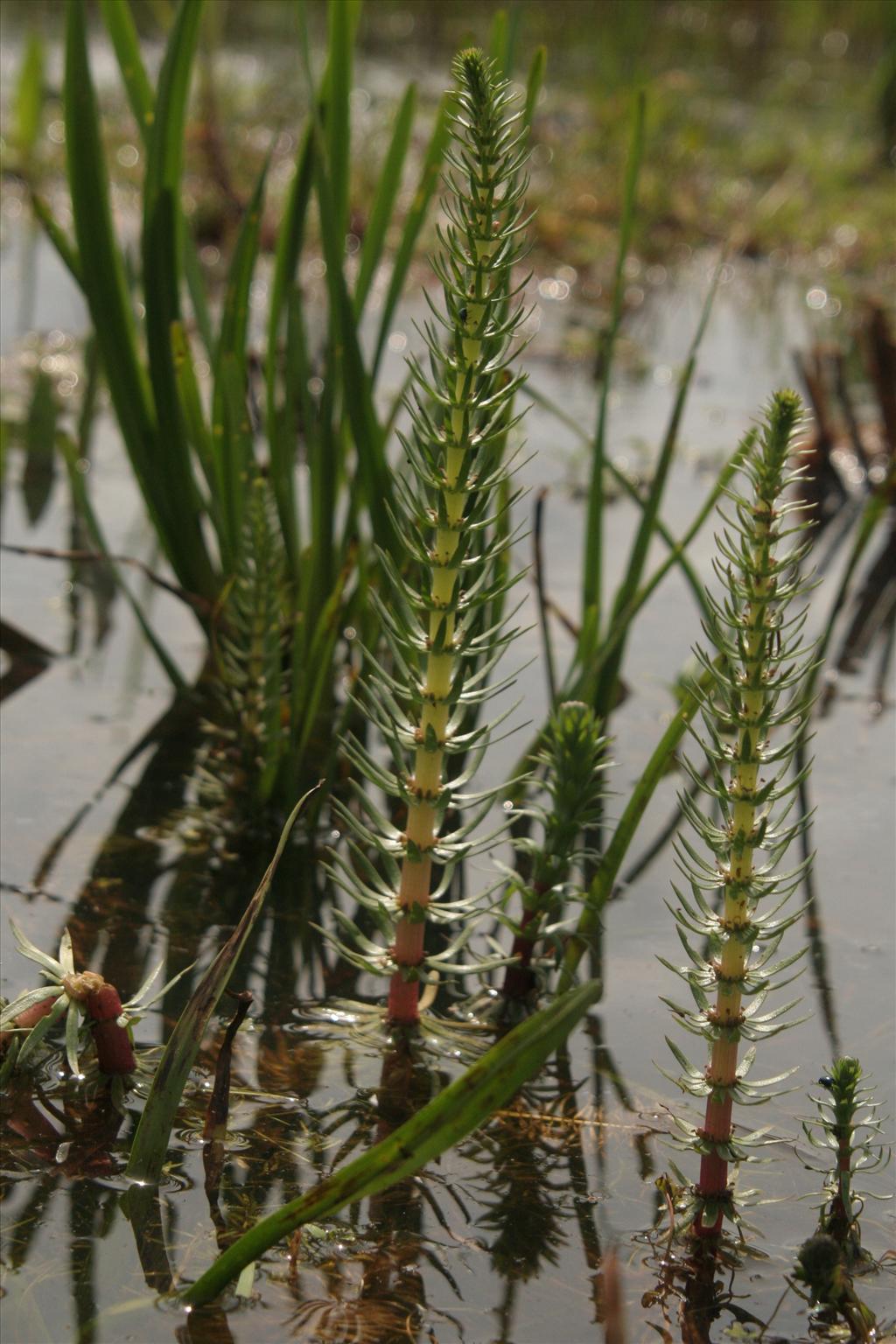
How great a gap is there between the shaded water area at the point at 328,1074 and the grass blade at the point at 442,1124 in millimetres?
146

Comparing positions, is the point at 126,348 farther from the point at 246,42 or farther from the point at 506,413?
the point at 246,42

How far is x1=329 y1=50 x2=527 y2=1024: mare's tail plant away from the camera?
122 cm

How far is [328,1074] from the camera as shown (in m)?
1.41

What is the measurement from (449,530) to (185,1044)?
47 cm

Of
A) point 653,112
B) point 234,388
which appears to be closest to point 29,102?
point 653,112

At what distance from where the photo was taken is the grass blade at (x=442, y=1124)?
1000 mm

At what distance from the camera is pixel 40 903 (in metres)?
1.62

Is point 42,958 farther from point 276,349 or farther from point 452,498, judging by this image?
point 276,349

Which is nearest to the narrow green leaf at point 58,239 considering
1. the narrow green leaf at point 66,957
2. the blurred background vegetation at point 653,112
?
the narrow green leaf at point 66,957

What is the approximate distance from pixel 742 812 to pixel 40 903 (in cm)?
81

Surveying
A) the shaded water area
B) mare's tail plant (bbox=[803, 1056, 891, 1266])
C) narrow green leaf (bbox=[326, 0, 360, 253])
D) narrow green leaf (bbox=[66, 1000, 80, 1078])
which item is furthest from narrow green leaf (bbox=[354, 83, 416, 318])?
mare's tail plant (bbox=[803, 1056, 891, 1266])

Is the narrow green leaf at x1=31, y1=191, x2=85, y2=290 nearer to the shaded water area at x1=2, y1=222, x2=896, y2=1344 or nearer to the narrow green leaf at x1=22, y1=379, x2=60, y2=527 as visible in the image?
the shaded water area at x1=2, y1=222, x2=896, y2=1344

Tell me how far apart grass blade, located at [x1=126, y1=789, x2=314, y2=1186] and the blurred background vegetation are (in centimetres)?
279

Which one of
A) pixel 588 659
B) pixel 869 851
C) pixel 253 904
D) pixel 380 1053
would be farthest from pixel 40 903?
pixel 869 851
